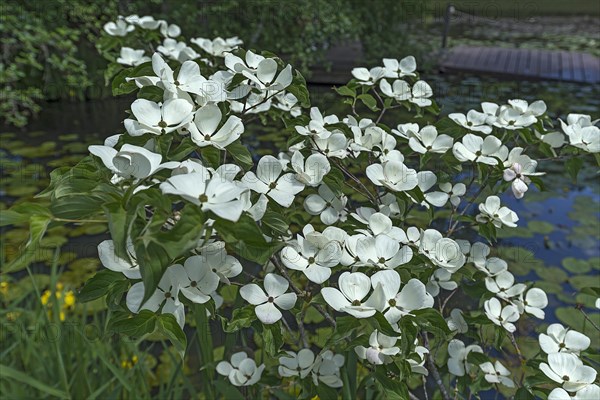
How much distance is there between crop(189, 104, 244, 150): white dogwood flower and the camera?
0.64 m

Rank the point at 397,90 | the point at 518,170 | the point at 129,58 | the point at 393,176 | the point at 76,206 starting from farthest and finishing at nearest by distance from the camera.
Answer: the point at 129,58, the point at 397,90, the point at 518,170, the point at 393,176, the point at 76,206

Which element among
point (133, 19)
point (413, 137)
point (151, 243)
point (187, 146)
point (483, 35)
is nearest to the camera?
point (151, 243)

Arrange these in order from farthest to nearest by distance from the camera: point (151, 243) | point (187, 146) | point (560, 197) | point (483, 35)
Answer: point (483, 35)
point (560, 197)
point (187, 146)
point (151, 243)

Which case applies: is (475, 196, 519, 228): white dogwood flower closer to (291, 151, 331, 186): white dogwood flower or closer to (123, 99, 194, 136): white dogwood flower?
(291, 151, 331, 186): white dogwood flower

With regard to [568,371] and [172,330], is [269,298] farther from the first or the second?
[568,371]

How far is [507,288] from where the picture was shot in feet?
3.16

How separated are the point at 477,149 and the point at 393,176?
8.5 inches

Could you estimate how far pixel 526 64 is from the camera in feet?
21.4

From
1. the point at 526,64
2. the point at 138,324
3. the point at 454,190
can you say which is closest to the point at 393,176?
the point at 454,190

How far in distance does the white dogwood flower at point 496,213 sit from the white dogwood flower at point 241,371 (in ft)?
1.71

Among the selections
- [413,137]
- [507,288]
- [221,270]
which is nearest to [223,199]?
[221,270]

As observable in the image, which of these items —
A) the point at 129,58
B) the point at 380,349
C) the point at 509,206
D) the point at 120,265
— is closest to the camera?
the point at 120,265

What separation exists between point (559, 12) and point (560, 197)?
711 inches

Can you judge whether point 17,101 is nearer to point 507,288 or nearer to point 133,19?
point 133,19
